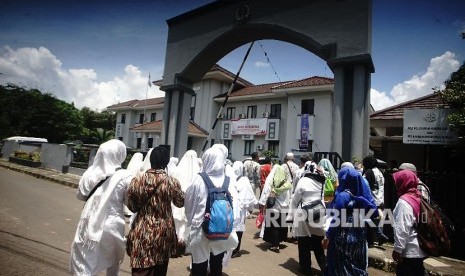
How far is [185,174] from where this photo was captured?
5.46m

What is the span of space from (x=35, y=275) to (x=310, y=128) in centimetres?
2120

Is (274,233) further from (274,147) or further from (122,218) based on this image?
(274,147)

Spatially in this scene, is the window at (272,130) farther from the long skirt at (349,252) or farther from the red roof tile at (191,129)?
the long skirt at (349,252)

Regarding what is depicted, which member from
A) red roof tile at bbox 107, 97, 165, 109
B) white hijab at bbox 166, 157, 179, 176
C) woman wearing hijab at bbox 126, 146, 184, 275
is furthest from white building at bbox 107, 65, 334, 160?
woman wearing hijab at bbox 126, 146, 184, 275

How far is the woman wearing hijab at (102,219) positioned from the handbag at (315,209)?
3.03 m

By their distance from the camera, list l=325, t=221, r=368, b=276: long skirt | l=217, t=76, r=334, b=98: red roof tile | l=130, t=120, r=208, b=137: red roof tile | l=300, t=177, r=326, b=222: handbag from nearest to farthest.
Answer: l=325, t=221, r=368, b=276: long skirt < l=300, t=177, r=326, b=222: handbag < l=217, t=76, r=334, b=98: red roof tile < l=130, t=120, r=208, b=137: red roof tile

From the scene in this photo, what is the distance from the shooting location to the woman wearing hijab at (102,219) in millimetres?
2832

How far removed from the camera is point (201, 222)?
3164mm

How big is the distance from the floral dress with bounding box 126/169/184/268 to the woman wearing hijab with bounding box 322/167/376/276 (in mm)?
1996

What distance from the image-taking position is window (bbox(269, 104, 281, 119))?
83.6 ft

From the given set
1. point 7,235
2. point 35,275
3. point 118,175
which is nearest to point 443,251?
point 118,175

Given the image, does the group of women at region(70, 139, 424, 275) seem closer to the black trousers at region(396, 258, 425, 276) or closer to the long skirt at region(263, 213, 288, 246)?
the black trousers at region(396, 258, 425, 276)

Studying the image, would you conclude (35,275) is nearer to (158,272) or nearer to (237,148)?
(158,272)

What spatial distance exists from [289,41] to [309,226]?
20.6 feet
